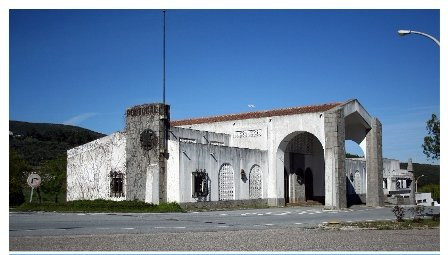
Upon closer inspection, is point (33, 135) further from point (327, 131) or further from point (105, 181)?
point (327, 131)

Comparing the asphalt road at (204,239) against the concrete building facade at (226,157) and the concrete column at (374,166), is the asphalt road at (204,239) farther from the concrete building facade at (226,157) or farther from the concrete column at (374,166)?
the concrete column at (374,166)

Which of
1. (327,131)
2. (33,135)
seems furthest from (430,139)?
(33,135)

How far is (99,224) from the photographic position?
18.0 meters

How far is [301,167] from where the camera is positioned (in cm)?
4212

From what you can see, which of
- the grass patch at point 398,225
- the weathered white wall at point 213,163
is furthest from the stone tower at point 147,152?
the grass patch at point 398,225

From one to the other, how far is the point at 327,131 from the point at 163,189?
36.0 ft

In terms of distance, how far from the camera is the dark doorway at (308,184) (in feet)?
142

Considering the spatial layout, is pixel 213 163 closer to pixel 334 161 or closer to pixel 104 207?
pixel 334 161

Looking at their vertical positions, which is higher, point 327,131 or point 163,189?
point 327,131

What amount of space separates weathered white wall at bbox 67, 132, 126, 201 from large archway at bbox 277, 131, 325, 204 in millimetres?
11301

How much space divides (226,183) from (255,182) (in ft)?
11.1

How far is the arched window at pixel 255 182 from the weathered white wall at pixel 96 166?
29.2ft

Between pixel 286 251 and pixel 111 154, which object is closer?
pixel 286 251

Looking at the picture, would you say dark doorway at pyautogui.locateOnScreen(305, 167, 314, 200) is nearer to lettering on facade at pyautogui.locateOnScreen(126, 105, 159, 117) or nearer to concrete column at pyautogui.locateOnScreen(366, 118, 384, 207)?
concrete column at pyautogui.locateOnScreen(366, 118, 384, 207)
